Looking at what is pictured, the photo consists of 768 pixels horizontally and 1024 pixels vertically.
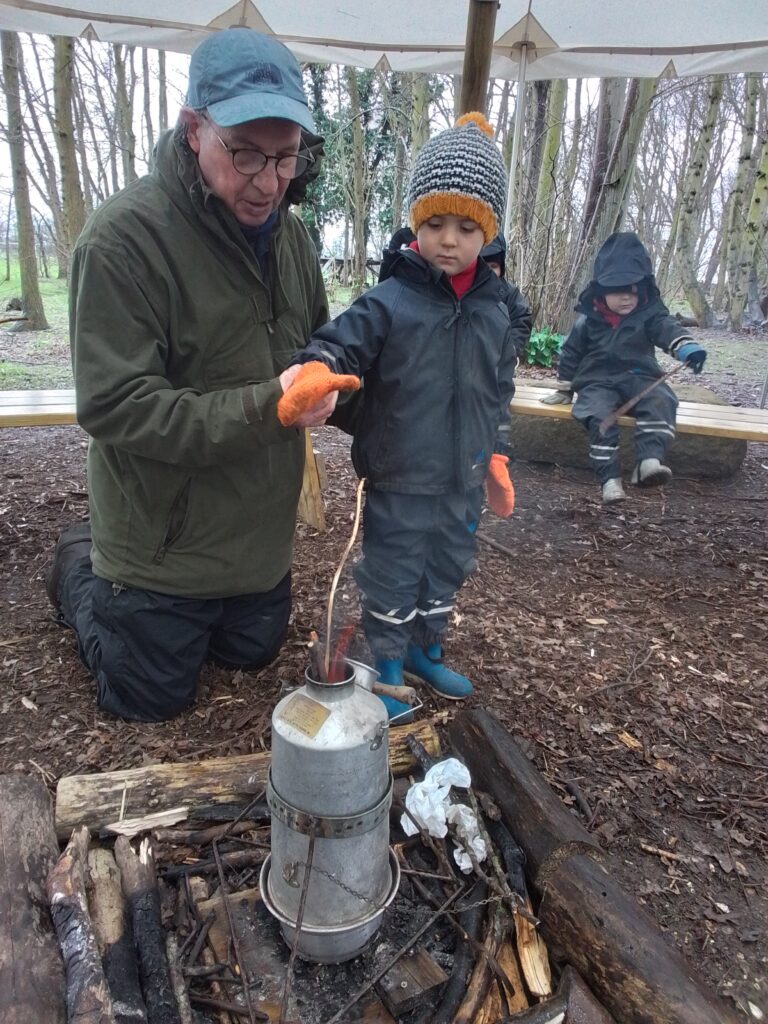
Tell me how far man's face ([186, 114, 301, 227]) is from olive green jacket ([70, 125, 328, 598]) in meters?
0.05

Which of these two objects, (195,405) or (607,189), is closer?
(195,405)

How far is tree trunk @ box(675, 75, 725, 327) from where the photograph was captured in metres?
13.6

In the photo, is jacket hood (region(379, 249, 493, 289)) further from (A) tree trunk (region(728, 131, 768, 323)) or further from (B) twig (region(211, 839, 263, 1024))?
(A) tree trunk (region(728, 131, 768, 323))

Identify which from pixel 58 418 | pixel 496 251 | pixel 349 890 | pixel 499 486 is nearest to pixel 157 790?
pixel 349 890

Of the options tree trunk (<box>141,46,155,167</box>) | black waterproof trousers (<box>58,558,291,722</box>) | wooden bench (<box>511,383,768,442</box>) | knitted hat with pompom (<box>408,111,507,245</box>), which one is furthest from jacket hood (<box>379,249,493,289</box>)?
tree trunk (<box>141,46,155,167</box>)

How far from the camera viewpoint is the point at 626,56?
5.60 metres

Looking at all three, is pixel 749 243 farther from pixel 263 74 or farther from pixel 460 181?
pixel 263 74

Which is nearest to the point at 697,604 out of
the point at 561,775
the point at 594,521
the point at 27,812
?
the point at 594,521

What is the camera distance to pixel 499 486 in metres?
3.00

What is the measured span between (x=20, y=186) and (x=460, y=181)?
31.9 ft

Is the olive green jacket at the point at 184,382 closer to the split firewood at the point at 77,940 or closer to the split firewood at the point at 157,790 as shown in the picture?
the split firewood at the point at 157,790

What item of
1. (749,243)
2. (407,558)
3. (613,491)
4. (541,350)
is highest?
(749,243)

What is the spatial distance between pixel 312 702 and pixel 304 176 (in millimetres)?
1827

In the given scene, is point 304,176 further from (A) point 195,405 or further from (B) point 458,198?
(A) point 195,405
